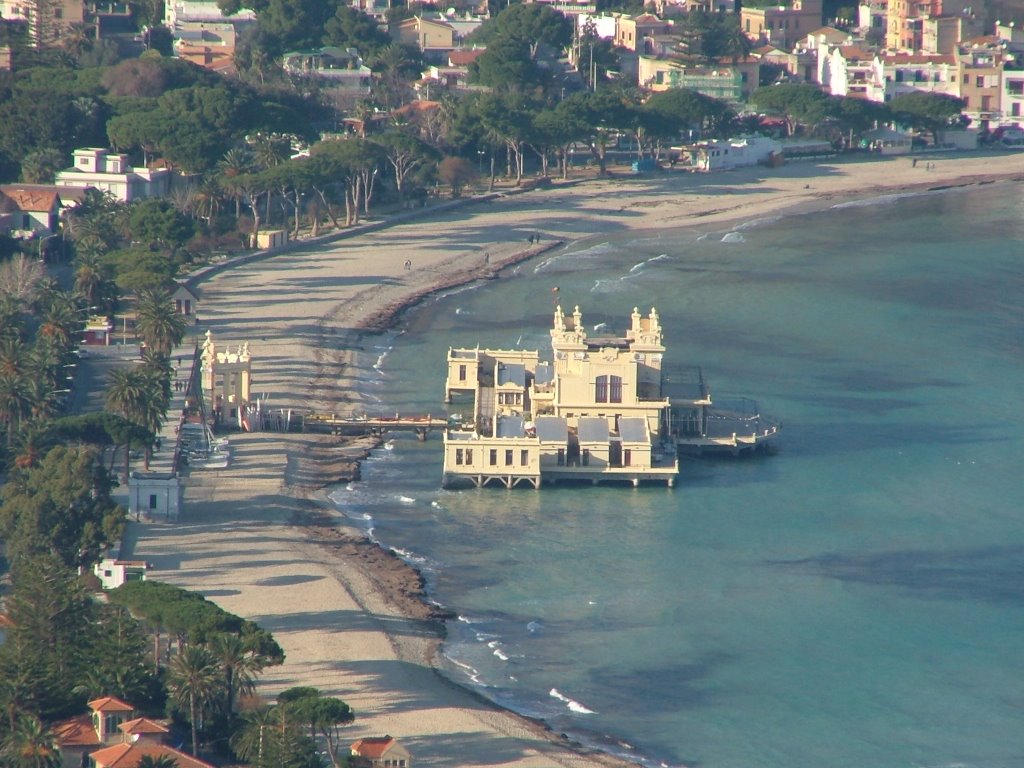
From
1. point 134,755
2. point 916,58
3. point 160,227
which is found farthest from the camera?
point 916,58

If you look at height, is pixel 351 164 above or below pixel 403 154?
below

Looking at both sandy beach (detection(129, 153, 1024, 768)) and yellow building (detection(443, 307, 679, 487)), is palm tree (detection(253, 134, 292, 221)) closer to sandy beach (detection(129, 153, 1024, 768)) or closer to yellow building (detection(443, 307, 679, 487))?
sandy beach (detection(129, 153, 1024, 768))

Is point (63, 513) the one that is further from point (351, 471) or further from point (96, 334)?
point (96, 334)

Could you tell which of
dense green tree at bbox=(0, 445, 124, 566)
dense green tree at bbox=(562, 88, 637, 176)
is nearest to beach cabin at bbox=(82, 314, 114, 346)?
dense green tree at bbox=(0, 445, 124, 566)

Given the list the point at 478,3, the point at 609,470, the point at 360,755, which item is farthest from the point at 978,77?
the point at 360,755

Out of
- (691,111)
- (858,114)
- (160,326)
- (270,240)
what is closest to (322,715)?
(160,326)

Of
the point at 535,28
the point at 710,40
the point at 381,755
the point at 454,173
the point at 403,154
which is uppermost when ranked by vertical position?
the point at 535,28
